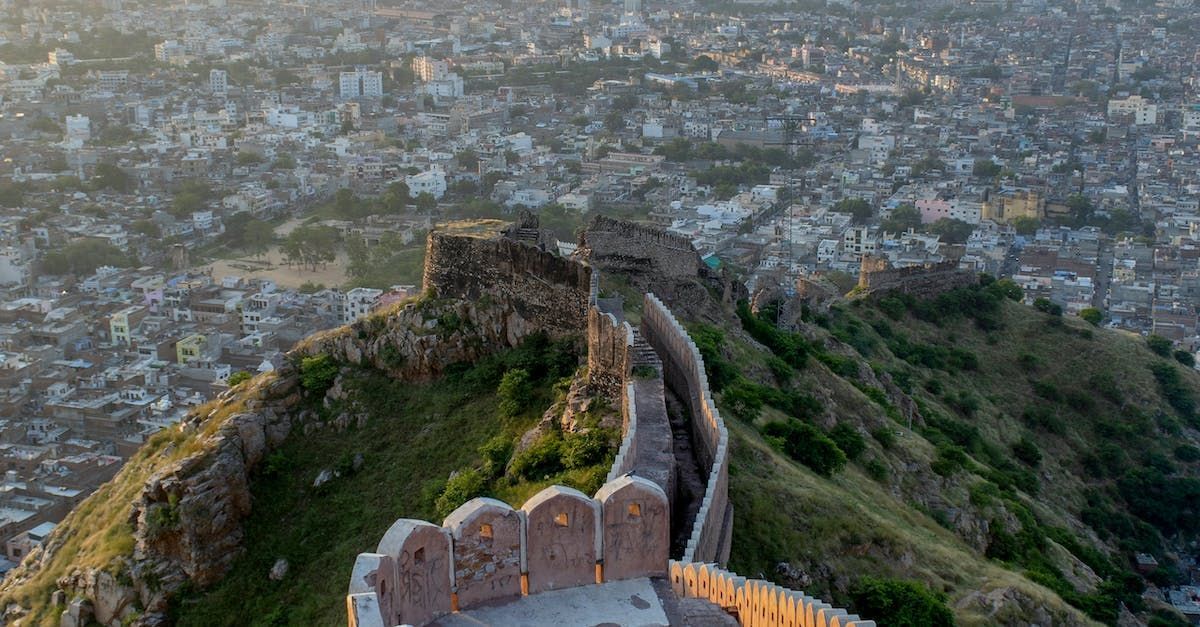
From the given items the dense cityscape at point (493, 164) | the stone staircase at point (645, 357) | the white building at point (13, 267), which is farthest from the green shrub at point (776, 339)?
the white building at point (13, 267)

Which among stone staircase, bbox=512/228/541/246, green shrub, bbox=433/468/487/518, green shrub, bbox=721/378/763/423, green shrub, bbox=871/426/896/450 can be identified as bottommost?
green shrub, bbox=871/426/896/450

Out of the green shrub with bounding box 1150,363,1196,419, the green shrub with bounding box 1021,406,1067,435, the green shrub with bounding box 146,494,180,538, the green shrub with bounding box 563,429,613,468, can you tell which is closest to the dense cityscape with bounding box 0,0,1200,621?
the green shrub with bounding box 1150,363,1196,419

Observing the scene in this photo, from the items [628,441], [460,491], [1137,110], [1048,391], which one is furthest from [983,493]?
[1137,110]

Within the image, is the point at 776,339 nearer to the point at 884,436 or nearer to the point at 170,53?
the point at 884,436

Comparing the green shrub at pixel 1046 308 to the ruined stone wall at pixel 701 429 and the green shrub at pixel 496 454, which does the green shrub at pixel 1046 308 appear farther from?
the green shrub at pixel 496 454

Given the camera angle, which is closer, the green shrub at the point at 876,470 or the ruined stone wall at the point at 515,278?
the ruined stone wall at the point at 515,278

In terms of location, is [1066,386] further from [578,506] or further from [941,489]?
[578,506]

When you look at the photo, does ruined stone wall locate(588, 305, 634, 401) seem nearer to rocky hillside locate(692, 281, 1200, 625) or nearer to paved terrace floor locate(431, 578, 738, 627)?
rocky hillside locate(692, 281, 1200, 625)
